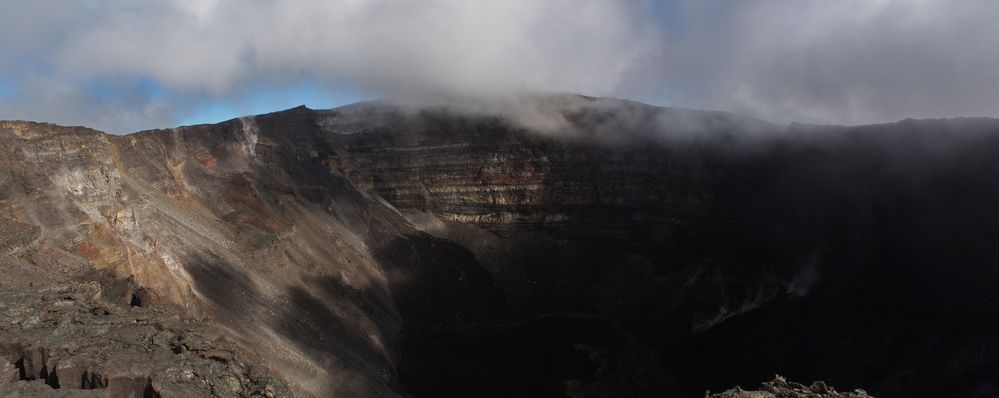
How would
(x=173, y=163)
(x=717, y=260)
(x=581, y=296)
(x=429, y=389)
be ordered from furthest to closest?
(x=581, y=296), (x=717, y=260), (x=173, y=163), (x=429, y=389)

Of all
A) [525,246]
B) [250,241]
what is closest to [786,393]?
[250,241]

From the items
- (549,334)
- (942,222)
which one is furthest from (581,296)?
(942,222)

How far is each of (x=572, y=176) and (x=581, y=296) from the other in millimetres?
11771

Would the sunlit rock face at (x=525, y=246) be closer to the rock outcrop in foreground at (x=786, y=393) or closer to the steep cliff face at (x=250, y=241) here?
the steep cliff face at (x=250, y=241)

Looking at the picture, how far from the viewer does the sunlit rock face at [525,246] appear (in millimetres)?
28297

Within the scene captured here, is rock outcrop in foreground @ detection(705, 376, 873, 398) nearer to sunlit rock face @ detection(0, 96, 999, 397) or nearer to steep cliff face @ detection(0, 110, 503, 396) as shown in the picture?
sunlit rock face @ detection(0, 96, 999, 397)

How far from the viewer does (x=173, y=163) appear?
41906 mm

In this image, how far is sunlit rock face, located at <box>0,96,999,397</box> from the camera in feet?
92.8

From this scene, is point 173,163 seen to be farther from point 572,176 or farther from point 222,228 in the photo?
point 572,176

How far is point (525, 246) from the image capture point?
56531mm

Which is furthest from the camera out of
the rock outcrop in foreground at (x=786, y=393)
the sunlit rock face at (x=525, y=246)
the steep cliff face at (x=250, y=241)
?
the sunlit rock face at (x=525, y=246)

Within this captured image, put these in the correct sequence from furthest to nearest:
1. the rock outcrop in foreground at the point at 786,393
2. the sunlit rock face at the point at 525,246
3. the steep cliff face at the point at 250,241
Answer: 1. the sunlit rock face at the point at 525,246
2. the steep cliff face at the point at 250,241
3. the rock outcrop in foreground at the point at 786,393

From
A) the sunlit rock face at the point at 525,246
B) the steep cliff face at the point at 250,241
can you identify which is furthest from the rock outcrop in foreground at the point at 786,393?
the steep cliff face at the point at 250,241

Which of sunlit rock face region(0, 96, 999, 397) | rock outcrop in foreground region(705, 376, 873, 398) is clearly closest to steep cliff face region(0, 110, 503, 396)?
sunlit rock face region(0, 96, 999, 397)
